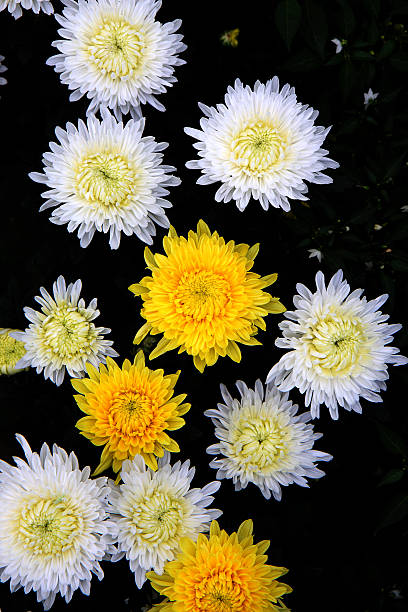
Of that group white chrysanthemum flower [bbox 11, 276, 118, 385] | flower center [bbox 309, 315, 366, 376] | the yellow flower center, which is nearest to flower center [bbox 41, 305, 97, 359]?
white chrysanthemum flower [bbox 11, 276, 118, 385]

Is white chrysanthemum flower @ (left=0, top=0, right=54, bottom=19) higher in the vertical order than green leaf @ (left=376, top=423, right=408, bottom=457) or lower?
higher

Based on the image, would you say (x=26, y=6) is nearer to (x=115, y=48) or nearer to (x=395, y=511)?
(x=115, y=48)

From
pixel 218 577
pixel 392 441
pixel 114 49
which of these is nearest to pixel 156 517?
pixel 218 577

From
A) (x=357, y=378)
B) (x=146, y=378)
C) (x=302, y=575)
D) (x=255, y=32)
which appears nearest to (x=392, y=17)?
(x=255, y=32)

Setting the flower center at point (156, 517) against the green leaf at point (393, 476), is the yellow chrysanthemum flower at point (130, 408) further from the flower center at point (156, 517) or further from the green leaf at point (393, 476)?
the green leaf at point (393, 476)

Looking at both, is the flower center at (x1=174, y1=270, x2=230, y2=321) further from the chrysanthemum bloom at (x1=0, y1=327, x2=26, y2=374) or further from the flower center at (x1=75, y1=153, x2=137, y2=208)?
the chrysanthemum bloom at (x1=0, y1=327, x2=26, y2=374)

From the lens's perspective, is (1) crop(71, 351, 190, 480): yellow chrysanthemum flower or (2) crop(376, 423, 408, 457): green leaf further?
(2) crop(376, 423, 408, 457): green leaf
